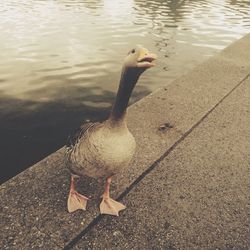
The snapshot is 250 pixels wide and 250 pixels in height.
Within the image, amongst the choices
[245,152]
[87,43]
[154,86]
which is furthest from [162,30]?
[245,152]

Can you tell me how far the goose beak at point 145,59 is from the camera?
2537 mm

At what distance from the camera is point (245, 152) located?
14.1 feet

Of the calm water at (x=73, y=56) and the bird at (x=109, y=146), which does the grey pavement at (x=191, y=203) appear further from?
the calm water at (x=73, y=56)

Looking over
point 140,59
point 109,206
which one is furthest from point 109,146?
point 140,59

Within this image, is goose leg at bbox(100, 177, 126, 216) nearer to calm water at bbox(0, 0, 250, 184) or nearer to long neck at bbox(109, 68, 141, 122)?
long neck at bbox(109, 68, 141, 122)

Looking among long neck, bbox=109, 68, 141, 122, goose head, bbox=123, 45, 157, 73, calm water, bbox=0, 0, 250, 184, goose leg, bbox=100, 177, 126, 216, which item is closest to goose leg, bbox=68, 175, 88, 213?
goose leg, bbox=100, 177, 126, 216

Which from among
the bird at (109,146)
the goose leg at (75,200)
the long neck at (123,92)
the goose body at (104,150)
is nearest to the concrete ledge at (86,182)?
the goose leg at (75,200)

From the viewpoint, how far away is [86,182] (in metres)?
3.68

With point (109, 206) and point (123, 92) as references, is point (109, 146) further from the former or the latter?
point (109, 206)

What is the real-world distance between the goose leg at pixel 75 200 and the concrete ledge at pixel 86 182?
0.20 feet

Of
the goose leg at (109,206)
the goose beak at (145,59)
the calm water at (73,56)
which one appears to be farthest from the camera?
the calm water at (73,56)

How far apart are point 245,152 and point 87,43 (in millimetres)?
9475

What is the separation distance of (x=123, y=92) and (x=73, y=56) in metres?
8.55

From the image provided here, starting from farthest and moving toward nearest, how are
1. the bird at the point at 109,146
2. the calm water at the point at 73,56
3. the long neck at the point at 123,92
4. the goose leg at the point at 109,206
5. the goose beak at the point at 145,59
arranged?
the calm water at the point at 73,56, the goose leg at the point at 109,206, the bird at the point at 109,146, the long neck at the point at 123,92, the goose beak at the point at 145,59
